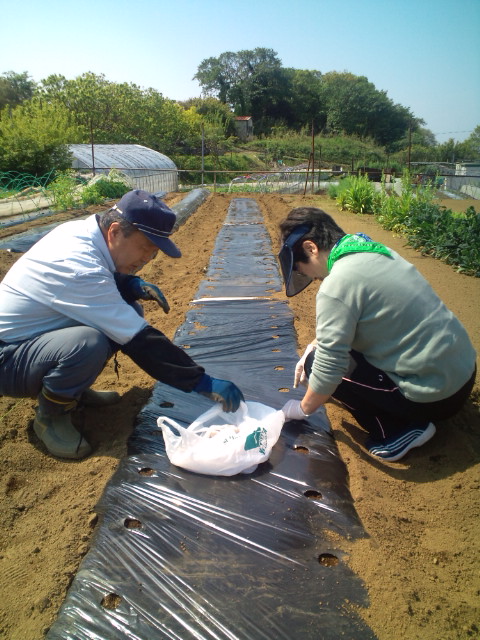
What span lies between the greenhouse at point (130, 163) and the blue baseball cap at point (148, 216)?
42.1 feet

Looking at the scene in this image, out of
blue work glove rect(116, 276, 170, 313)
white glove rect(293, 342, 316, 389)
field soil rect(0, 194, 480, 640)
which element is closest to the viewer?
field soil rect(0, 194, 480, 640)

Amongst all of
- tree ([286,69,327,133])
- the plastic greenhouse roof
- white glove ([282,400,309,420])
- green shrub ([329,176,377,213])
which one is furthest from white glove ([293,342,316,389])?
tree ([286,69,327,133])

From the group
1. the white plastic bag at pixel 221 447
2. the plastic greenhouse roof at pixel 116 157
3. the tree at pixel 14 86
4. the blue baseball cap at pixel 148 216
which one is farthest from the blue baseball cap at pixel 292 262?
the tree at pixel 14 86

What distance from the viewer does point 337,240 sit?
72.9 inches

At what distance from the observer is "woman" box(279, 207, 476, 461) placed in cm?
170

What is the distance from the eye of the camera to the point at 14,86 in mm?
37812

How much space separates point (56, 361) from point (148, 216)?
685mm

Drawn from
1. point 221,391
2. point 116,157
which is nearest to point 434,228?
point 221,391

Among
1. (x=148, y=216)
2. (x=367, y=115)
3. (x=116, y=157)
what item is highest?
(x=367, y=115)

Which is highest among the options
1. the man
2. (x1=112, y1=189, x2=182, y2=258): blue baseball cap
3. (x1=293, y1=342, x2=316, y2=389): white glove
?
(x1=112, y1=189, x2=182, y2=258): blue baseball cap

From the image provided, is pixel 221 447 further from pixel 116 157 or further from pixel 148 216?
pixel 116 157

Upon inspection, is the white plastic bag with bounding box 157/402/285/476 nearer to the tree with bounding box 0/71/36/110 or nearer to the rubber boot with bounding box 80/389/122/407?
the rubber boot with bounding box 80/389/122/407

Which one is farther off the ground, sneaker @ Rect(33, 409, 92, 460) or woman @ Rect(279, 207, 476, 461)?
woman @ Rect(279, 207, 476, 461)

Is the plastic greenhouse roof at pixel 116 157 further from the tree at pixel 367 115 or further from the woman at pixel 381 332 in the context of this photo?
the tree at pixel 367 115
